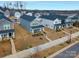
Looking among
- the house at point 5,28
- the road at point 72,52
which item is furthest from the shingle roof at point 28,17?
the road at point 72,52

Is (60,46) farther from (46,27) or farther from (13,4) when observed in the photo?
(13,4)

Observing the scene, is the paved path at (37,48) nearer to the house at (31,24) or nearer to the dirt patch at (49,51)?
the dirt patch at (49,51)

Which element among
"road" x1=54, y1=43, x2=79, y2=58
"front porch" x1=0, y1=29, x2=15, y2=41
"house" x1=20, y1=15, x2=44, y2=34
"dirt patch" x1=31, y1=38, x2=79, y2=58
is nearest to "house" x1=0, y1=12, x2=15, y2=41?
"front porch" x1=0, y1=29, x2=15, y2=41

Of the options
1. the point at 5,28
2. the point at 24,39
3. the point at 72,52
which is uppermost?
the point at 5,28

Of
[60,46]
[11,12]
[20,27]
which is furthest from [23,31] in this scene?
[60,46]

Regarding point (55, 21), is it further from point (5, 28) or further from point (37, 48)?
point (5, 28)

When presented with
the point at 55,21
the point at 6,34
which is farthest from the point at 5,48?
the point at 55,21
